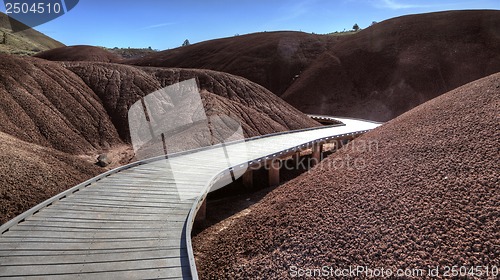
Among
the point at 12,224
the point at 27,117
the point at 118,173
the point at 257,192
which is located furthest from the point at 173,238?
the point at 27,117

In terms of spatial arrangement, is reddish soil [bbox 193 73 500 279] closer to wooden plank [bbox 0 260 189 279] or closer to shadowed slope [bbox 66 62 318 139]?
wooden plank [bbox 0 260 189 279]

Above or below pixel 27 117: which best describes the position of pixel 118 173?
below

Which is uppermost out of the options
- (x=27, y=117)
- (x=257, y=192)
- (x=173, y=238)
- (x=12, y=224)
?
(x=27, y=117)

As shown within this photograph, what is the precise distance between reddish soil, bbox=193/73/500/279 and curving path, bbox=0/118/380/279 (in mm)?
1294

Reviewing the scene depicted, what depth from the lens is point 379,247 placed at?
6.05m

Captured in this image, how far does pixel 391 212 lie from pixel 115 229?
5.67 meters

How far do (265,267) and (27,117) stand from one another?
1429 centimetres

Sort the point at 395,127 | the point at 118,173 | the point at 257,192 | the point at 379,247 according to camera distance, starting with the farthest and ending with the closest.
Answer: the point at 257,192 → the point at 395,127 → the point at 118,173 → the point at 379,247

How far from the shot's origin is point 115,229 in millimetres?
6883

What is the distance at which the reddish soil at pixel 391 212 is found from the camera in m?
5.77

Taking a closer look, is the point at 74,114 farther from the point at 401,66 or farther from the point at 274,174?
the point at 401,66

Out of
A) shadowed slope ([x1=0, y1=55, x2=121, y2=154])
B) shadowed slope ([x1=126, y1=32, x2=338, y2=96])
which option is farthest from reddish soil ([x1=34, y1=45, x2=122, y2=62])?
shadowed slope ([x1=0, y1=55, x2=121, y2=154])

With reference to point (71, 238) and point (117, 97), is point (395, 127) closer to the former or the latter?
point (71, 238)

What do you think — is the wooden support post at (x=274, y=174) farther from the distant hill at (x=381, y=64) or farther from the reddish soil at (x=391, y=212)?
the distant hill at (x=381, y=64)
